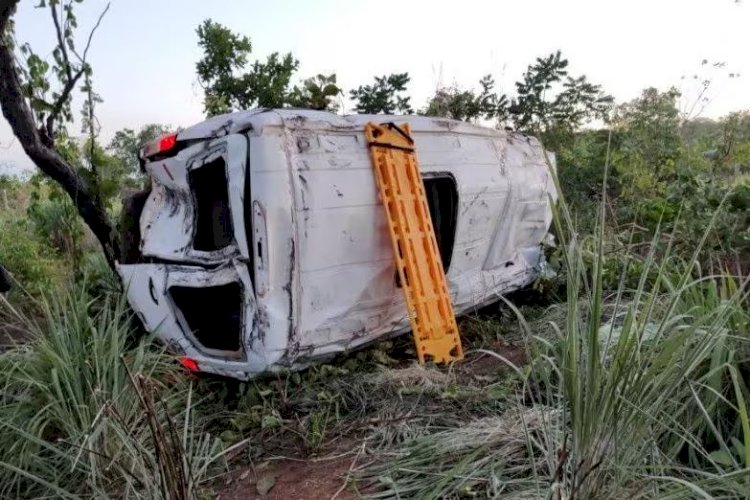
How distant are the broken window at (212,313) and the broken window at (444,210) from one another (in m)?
1.58

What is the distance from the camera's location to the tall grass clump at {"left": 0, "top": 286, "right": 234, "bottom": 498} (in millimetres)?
2524

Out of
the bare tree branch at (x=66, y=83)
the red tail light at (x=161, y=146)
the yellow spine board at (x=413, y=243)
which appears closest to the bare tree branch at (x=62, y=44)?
the bare tree branch at (x=66, y=83)

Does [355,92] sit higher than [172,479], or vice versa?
[355,92]

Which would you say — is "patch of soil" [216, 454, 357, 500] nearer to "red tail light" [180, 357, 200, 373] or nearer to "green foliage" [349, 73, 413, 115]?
"red tail light" [180, 357, 200, 373]

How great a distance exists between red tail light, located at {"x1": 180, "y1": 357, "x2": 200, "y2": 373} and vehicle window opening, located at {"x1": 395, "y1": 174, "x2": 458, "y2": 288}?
6.23ft

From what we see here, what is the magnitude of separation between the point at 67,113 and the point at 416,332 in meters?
3.56

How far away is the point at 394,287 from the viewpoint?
402 centimetres

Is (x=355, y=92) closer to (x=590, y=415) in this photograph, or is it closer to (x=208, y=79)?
(x=208, y=79)

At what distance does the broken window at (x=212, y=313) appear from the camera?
3.79 metres

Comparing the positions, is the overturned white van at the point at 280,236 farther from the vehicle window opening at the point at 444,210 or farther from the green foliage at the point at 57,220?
the green foliage at the point at 57,220

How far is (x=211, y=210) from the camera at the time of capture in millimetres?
3854

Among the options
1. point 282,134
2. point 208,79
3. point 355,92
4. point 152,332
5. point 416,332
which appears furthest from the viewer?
point 355,92

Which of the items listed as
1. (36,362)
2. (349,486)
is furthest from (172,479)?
(36,362)

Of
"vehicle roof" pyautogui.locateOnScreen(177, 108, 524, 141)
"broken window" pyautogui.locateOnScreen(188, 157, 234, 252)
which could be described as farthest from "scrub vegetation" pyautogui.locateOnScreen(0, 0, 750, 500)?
"vehicle roof" pyautogui.locateOnScreen(177, 108, 524, 141)
